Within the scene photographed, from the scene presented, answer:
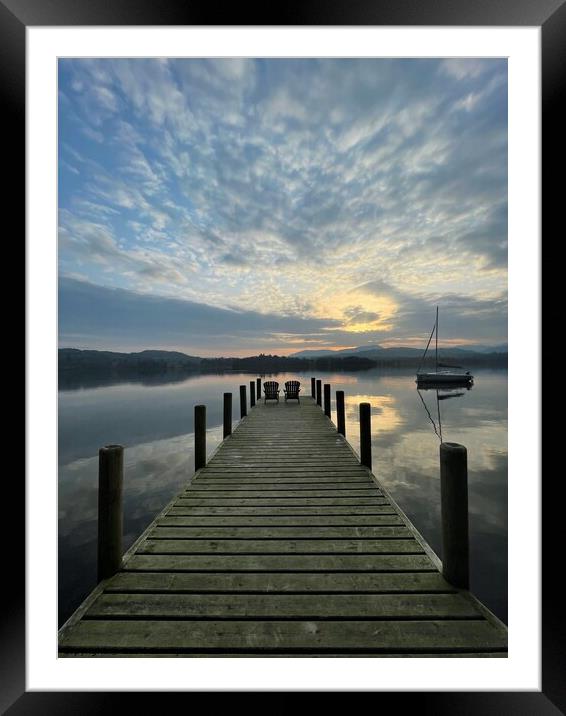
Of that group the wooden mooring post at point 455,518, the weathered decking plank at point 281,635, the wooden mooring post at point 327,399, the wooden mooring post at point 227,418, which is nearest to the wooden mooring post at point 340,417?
the wooden mooring post at point 327,399

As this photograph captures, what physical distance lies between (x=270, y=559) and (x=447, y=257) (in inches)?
472

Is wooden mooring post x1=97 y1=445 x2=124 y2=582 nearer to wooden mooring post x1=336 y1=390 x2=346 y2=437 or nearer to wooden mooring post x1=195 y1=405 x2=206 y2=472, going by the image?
wooden mooring post x1=195 y1=405 x2=206 y2=472

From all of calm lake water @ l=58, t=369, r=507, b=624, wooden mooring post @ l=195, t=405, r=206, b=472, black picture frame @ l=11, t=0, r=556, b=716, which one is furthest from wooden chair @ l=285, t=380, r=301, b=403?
black picture frame @ l=11, t=0, r=556, b=716

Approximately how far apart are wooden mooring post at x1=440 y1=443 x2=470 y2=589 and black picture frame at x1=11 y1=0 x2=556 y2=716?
0.99m

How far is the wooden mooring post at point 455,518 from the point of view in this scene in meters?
2.53

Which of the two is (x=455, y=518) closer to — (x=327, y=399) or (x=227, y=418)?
(x=227, y=418)

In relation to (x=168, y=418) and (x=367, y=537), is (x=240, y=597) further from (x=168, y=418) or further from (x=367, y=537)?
(x=168, y=418)

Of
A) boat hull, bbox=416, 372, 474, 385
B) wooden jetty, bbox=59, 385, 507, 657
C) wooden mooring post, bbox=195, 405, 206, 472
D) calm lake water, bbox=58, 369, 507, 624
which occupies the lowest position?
calm lake water, bbox=58, 369, 507, 624

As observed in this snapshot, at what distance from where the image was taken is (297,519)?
3705 millimetres

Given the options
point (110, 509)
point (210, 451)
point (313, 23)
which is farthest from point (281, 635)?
point (210, 451)

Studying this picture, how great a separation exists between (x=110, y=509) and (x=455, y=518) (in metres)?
3.04

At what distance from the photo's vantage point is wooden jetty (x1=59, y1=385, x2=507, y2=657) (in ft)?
6.53

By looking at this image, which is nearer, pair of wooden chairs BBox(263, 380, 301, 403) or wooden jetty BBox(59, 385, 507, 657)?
wooden jetty BBox(59, 385, 507, 657)
